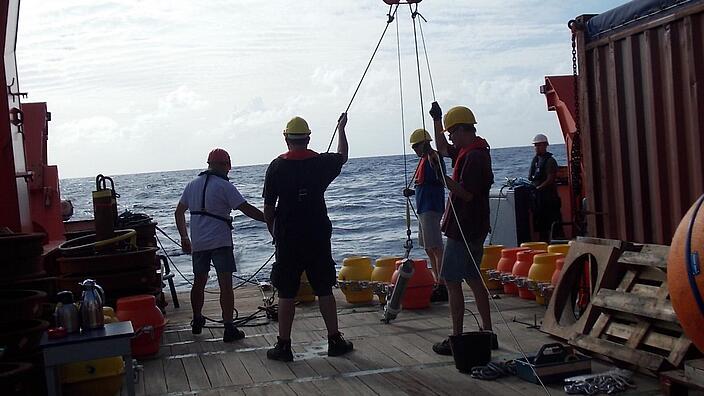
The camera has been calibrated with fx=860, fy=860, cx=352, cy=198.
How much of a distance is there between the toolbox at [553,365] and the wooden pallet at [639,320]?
0.80 ft

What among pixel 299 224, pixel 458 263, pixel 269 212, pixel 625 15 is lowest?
pixel 458 263

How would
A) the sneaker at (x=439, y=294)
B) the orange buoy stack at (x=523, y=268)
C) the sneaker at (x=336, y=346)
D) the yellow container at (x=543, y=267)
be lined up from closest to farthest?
the sneaker at (x=336, y=346) < the yellow container at (x=543, y=267) < the orange buoy stack at (x=523, y=268) < the sneaker at (x=439, y=294)

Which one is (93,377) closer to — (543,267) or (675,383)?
(675,383)

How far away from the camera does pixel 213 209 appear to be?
8.45 meters

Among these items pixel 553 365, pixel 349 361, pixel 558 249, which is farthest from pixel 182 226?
pixel 553 365

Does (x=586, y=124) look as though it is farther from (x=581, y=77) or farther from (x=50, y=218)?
(x=50, y=218)

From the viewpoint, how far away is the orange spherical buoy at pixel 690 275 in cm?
499

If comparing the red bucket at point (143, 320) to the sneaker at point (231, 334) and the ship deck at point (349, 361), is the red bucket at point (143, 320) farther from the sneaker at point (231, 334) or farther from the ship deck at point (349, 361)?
the sneaker at point (231, 334)

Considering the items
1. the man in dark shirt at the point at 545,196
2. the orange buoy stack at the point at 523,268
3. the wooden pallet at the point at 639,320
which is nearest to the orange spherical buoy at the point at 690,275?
the wooden pallet at the point at 639,320

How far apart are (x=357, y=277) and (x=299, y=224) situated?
2.83 metres

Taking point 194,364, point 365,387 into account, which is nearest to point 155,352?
point 194,364

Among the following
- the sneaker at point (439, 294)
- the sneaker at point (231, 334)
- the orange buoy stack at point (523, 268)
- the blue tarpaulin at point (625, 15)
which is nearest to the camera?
the blue tarpaulin at point (625, 15)

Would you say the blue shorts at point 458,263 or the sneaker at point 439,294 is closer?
the blue shorts at point 458,263

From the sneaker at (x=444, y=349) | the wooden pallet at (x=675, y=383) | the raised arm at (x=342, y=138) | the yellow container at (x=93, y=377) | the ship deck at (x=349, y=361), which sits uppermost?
the raised arm at (x=342, y=138)
